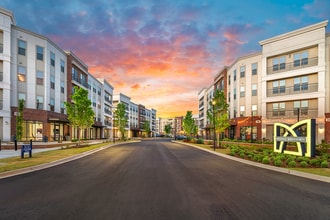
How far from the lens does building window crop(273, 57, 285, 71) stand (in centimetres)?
3156

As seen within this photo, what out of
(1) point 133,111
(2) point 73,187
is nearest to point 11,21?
(2) point 73,187

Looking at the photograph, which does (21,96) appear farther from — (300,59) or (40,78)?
(300,59)

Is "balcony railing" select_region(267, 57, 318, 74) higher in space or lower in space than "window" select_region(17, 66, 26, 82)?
higher

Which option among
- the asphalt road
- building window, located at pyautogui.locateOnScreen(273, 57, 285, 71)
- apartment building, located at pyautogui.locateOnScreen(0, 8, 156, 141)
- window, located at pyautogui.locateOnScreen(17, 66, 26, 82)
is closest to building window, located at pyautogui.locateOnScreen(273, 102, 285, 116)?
building window, located at pyautogui.locateOnScreen(273, 57, 285, 71)

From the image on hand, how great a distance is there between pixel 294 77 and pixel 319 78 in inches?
140

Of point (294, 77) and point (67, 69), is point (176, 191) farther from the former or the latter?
point (67, 69)

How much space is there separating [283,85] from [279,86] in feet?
1.98

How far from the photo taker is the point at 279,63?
31.9m

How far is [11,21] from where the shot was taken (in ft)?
87.6

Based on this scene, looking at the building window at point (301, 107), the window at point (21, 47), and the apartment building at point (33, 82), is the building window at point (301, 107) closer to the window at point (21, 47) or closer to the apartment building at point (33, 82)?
the apartment building at point (33, 82)

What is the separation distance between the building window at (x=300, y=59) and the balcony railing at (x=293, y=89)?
3467 millimetres

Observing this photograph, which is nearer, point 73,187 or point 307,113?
point 73,187

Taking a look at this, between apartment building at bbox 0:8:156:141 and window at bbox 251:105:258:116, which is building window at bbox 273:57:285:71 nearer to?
window at bbox 251:105:258:116

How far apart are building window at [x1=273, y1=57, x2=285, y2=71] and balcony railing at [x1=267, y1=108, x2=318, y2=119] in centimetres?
746
